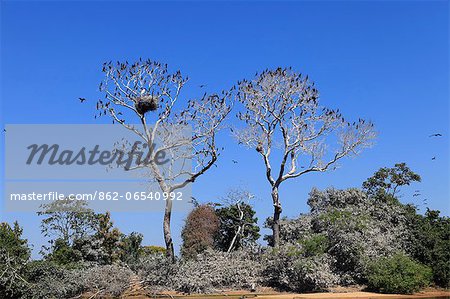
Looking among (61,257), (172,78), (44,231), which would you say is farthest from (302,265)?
(44,231)

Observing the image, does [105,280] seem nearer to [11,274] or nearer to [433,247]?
[11,274]

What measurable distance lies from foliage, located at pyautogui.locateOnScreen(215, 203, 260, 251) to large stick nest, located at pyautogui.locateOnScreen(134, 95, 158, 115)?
6785mm

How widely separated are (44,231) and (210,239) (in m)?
9.50

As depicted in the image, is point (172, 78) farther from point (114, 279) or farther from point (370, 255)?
point (370, 255)

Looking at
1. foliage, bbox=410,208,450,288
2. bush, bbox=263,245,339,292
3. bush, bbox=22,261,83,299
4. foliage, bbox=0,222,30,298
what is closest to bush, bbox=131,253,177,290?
bush, bbox=22,261,83,299

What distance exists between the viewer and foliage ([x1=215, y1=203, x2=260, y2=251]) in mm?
23141

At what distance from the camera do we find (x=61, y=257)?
2219cm

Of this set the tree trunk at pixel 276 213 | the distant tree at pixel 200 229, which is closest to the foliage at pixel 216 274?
the tree trunk at pixel 276 213

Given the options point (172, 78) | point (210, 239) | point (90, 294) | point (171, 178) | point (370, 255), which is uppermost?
point (172, 78)

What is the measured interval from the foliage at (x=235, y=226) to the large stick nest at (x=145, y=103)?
678 cm

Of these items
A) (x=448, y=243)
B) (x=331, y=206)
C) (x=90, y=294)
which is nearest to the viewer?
(x=90, y=294)

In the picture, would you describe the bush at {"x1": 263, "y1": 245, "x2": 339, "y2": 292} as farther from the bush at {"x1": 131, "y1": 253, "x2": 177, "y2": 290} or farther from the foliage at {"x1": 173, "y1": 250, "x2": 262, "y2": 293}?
the bush at {"x1": 131, "y1": 253, "x2": 177, "y2": 290}

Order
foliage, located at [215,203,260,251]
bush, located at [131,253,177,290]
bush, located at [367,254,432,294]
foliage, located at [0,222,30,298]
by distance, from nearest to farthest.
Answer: foliage, located at [0,222,30,298] < bush, located at [367,254,432,294] < bush, located at [131,253,177,290] < foliage, located at [215,203,260,251]

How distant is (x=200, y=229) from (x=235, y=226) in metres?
1.60
